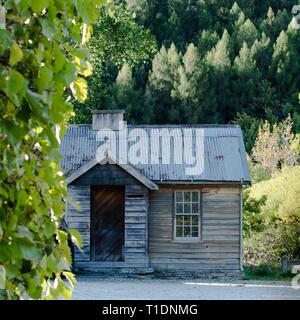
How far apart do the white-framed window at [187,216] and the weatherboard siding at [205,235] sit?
16 centimetres

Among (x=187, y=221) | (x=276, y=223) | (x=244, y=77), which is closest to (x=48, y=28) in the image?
(x=187, y=221)

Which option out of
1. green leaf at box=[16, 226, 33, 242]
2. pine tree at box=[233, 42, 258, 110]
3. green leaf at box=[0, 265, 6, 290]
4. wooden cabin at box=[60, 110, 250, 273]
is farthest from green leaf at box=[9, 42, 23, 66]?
pine tree at box=[233, 42, 258, 110]

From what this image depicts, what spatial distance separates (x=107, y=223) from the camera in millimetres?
24344

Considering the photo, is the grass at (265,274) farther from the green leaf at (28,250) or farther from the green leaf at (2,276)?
the green leaf at (2,276)

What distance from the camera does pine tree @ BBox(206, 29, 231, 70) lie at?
56.7 meters

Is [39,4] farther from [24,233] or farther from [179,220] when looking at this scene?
[179,220]

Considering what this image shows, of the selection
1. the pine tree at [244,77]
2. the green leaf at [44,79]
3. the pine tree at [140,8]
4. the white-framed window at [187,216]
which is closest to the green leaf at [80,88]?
the green leaf at [44,79]

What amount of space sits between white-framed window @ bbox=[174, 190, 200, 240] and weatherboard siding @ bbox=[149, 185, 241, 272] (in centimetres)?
16

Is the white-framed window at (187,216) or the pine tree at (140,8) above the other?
the pine tree at (140,8)

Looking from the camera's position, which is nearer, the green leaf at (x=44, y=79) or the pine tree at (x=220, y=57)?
the green leaf at (x=44, y=79)

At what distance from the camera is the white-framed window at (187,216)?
79.3 ft

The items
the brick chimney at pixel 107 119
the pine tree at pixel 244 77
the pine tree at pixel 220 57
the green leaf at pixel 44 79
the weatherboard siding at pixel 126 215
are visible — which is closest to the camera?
the green leaf at pixel 44 79

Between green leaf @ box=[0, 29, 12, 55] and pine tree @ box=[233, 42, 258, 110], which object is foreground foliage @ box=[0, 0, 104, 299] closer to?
green leaf @ box=[0, 29, 12, 55]
